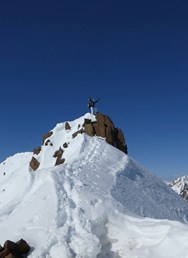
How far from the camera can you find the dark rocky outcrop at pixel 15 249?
2077cm

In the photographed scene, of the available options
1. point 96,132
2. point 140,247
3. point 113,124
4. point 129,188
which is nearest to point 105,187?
point 129,188

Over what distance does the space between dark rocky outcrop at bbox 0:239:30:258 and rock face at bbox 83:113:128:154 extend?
3704cm

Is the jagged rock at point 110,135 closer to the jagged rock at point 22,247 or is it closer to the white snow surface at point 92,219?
the white snow surface at point 92,219

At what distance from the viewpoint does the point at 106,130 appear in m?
58.9

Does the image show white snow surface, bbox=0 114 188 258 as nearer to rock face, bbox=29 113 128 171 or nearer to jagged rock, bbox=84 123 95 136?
rock face, bbox=29 113 128 171

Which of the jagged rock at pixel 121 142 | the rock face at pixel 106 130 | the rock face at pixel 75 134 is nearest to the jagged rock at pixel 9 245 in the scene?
the rock face at pixel 75 134

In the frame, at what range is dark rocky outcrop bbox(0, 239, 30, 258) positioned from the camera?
68.1 feet

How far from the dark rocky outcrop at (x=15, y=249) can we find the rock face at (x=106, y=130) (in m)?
37.0

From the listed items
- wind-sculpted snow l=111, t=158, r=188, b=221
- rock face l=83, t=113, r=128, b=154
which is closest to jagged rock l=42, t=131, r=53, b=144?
rock face l=83, t=113, r=128, b=154

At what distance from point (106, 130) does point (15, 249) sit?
128 ft

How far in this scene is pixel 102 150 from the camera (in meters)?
47.4

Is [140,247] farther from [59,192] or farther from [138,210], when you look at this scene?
[138,210]

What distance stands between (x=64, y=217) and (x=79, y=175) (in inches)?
366

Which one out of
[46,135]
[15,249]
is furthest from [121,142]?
[15,249]
